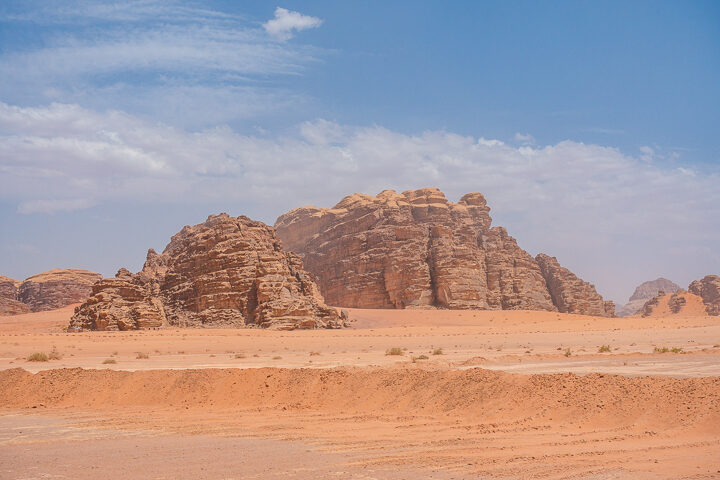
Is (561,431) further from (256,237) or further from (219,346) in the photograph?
(256,237)

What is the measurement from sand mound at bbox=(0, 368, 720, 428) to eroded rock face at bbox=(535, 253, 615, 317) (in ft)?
264

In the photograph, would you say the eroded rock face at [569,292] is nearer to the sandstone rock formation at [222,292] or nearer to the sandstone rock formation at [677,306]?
the sandstone rock formation at [677,306]

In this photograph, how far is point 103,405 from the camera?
47.0ft

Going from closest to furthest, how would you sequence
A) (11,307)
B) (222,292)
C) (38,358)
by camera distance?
1. (38,358)
2. (222,292)
3. (11,307)

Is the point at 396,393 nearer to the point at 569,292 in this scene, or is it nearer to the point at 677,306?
the point at 569,292

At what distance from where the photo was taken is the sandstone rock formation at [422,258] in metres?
80.9

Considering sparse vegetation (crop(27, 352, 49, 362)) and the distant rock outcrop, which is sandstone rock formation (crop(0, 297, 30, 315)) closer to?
the distant rock outcrop

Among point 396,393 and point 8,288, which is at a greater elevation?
point 8,288

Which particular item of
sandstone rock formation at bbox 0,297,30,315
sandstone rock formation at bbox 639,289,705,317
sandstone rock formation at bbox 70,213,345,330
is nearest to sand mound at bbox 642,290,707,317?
sandstone rock formation at bbox 639,289,705,317

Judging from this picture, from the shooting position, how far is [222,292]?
48094 millimetres

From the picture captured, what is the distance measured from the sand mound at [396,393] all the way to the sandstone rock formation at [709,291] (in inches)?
3867

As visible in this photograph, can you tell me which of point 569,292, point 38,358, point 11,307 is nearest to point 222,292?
point 38,358

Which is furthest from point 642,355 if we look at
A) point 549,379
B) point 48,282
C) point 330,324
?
point 48,282

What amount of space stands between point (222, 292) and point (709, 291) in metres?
86.2
